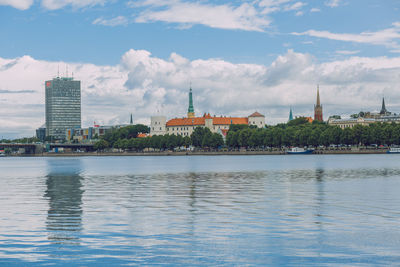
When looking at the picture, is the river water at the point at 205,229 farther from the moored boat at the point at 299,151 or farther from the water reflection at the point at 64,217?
the moored boat at the point at 299,151

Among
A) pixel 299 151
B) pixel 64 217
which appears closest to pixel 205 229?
pixel 64 217

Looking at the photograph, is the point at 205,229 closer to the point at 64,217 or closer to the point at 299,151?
the point at 64,217

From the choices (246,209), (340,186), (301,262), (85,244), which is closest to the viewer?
(301,262)

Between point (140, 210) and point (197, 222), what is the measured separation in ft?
17.6

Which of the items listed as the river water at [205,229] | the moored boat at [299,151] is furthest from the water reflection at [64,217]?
the moored boat at [299,151]

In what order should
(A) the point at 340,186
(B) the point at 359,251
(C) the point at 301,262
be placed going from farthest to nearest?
(A) the point at 340,186 < (B) the point at 359,251 < (C) the point at 301,262

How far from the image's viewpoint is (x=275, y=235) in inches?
764

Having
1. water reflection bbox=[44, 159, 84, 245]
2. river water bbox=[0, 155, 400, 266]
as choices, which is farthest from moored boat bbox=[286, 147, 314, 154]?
water reflection bbox=[44, 159, 84, 245]

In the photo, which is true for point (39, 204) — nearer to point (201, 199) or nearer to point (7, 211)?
point (7, 211)

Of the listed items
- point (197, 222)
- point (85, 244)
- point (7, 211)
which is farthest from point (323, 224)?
point (7, 211)

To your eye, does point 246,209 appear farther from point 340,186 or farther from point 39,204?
point 340,186

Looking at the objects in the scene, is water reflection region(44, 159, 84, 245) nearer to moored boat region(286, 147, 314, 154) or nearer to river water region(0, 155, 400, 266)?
river water region(0, 155, 400, 266)

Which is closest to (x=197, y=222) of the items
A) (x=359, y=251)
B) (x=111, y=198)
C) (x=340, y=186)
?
(x=359, y=251)

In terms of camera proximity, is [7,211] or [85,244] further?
[7,211]
